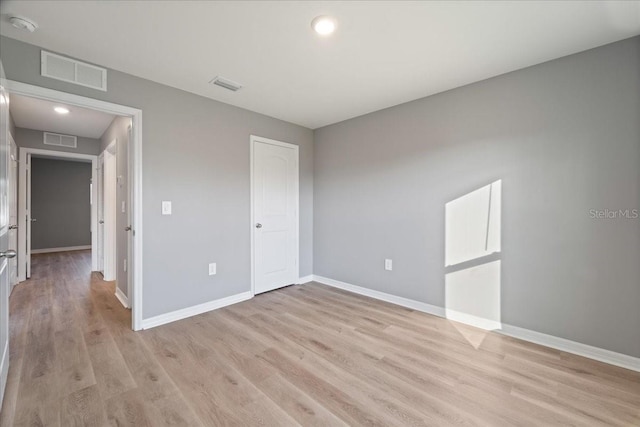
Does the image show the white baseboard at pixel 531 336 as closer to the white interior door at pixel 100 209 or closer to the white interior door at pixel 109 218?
the white interior door at pixel 109 218

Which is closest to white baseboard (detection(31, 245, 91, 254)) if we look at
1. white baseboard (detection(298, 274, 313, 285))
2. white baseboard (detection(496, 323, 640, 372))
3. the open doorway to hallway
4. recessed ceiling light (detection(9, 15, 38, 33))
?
the open doorway to hallway

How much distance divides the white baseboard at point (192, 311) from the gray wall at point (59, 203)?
21.9 feet

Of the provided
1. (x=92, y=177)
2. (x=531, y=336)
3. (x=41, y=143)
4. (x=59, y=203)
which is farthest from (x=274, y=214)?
(x=59, y=203)

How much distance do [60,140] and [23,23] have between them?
3657 mm

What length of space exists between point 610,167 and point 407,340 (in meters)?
2.08

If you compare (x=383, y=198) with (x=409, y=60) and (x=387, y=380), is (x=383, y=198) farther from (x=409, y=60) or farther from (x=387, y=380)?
(x=387, y=380)

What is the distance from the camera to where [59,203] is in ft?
23.1

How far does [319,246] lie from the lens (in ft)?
14.0

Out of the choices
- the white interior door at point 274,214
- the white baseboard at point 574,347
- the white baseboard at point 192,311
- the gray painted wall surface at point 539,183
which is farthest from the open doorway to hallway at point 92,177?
the white baseboard at point 574,347

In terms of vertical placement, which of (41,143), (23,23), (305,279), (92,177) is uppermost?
(23,23)

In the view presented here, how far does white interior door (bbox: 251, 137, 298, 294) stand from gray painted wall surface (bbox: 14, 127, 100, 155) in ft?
11.4

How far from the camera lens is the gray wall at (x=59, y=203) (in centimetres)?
678

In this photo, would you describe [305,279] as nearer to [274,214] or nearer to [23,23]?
[274,214]

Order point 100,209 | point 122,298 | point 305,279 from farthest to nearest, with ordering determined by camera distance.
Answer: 1. point 100,209
2. point 305,279
3. point 122,298
